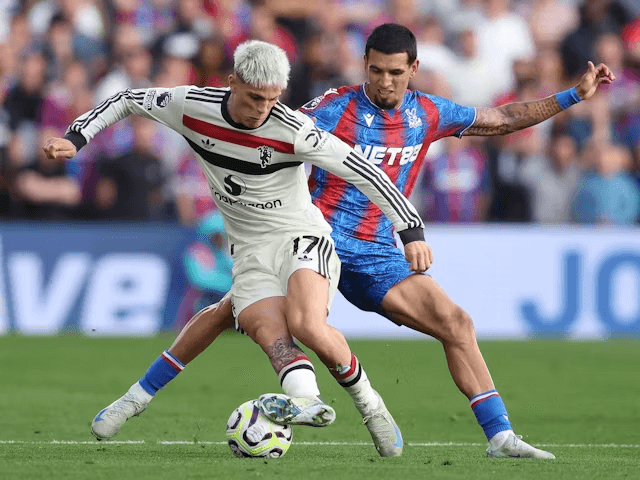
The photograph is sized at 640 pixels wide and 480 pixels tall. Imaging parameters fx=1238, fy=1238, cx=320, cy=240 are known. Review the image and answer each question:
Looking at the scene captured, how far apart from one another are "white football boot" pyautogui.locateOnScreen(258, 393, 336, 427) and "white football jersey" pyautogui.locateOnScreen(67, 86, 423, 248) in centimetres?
108

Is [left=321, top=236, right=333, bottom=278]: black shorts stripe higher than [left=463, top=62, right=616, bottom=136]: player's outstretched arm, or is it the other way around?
[left=463, top=62, right=616, bottom=136]: player's outstretched arm

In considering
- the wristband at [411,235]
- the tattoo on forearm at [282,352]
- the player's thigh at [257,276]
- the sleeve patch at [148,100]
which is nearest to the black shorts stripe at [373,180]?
the wristband at [411,235]

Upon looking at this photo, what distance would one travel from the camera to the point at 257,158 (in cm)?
687

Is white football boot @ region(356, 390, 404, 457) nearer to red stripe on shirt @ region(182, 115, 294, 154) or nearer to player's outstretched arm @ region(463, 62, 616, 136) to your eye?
red stripe on shirt @ region(182, 115, 294, 154)

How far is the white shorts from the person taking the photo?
6.96 meters

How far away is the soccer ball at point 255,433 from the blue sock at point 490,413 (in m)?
1.28

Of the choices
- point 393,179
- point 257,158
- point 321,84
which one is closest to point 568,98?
point 393,179

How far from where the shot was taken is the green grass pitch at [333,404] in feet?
20.7

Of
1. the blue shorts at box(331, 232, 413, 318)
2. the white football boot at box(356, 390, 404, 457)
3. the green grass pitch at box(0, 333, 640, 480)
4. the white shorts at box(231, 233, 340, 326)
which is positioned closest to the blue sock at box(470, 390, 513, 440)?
the green grass pitch at box(0, 333, 640, 480)

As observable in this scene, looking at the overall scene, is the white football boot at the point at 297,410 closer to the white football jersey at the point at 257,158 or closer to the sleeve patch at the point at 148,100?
the white football jersey at the point at 257,158

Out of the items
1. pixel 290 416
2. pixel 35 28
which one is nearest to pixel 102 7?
pixel 35 28

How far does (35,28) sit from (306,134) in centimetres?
1092

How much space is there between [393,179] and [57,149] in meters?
2.21

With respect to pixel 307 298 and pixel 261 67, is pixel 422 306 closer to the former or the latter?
pixel 307 298
